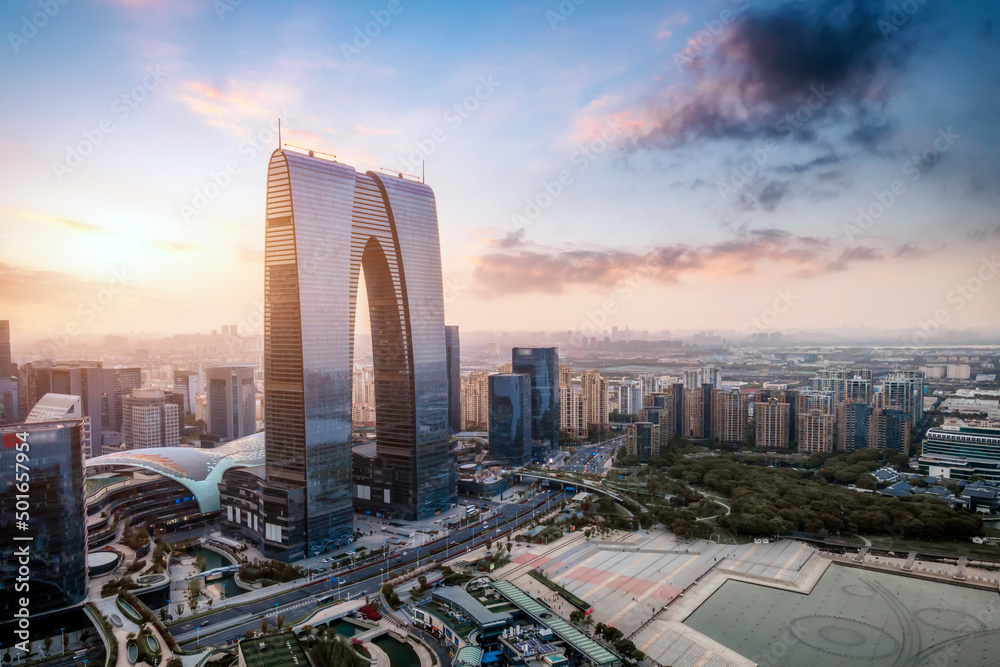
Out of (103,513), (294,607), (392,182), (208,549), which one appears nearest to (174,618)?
(294,607)

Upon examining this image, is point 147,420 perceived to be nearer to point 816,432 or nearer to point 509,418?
point 509,418

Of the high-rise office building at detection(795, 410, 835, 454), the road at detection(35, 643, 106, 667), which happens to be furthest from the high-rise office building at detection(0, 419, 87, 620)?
the high-rise office building at detection(795, 410, 835, 454)

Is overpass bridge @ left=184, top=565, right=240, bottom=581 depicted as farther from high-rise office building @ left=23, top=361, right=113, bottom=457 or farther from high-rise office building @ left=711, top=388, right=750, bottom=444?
high-rise office building @ left=711, top=388, right=750, bottom=444

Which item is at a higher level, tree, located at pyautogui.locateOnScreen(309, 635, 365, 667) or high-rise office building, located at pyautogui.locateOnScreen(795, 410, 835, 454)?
high-rise office building, located at pyautogui.locateOnScreen(795, 410, 835, 454)

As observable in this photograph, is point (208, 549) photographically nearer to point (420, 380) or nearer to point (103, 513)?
point (103, 513)

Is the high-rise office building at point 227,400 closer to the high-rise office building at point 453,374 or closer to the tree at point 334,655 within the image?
the high-rise office building at point 453,374
